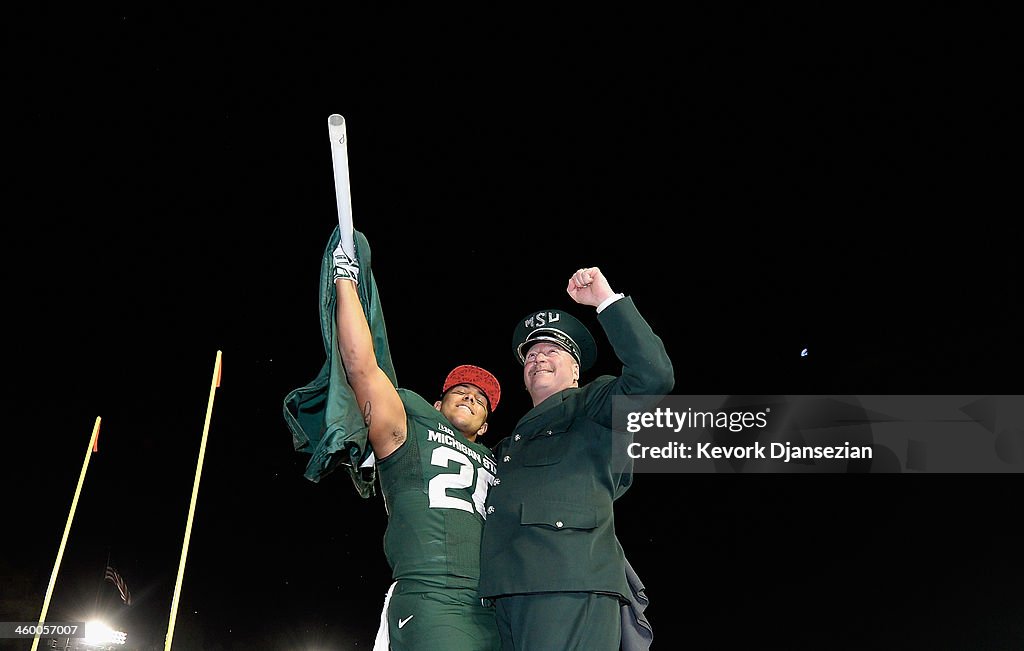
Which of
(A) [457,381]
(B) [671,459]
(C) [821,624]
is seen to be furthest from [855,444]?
(A) [457,381]

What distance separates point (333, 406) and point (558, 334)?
99cm

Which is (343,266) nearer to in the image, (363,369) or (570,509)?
(363,369)

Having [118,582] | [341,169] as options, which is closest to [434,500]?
[341,169]

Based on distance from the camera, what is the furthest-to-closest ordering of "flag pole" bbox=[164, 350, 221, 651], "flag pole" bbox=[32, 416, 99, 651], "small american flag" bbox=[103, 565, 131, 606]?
1. "small american flag" bbox=[103, 565, 131, 606]
2. "flag pole" bbox=[164, 350, 221, 651]
3. "flag pole" bbox=[32, 416, 99, 651]

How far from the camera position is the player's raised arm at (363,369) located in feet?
10.6

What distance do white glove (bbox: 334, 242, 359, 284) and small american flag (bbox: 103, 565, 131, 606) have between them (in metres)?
11.3

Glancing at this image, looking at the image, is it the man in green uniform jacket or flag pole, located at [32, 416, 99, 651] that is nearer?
the man in green uniform jacket

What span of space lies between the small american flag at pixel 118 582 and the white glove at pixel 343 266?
443 inches

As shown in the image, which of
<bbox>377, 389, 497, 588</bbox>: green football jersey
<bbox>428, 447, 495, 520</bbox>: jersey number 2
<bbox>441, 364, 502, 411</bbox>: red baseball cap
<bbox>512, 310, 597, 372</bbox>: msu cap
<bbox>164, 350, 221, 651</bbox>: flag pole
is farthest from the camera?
<bbox>164, 350, 221, 651</bbox>: flag pole

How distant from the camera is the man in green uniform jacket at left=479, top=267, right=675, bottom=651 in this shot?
282cm

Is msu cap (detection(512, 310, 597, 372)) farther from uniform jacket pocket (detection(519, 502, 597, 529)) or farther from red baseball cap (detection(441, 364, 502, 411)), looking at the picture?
uniform jacket pocket (detection(519, 502, 597, 529))

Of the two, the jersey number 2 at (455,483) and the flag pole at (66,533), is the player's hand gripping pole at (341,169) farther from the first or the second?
the flag pole at (66,533)

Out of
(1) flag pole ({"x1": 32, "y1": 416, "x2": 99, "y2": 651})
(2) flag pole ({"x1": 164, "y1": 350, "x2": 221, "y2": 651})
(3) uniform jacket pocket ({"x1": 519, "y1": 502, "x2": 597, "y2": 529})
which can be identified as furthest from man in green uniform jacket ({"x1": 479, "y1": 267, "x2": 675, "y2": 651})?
(2) flag pole ({"x1": 164, "y1": 350, "x2": 221, "y2": 651})

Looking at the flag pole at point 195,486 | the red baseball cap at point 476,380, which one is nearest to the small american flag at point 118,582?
the flag pole at point 195,486
